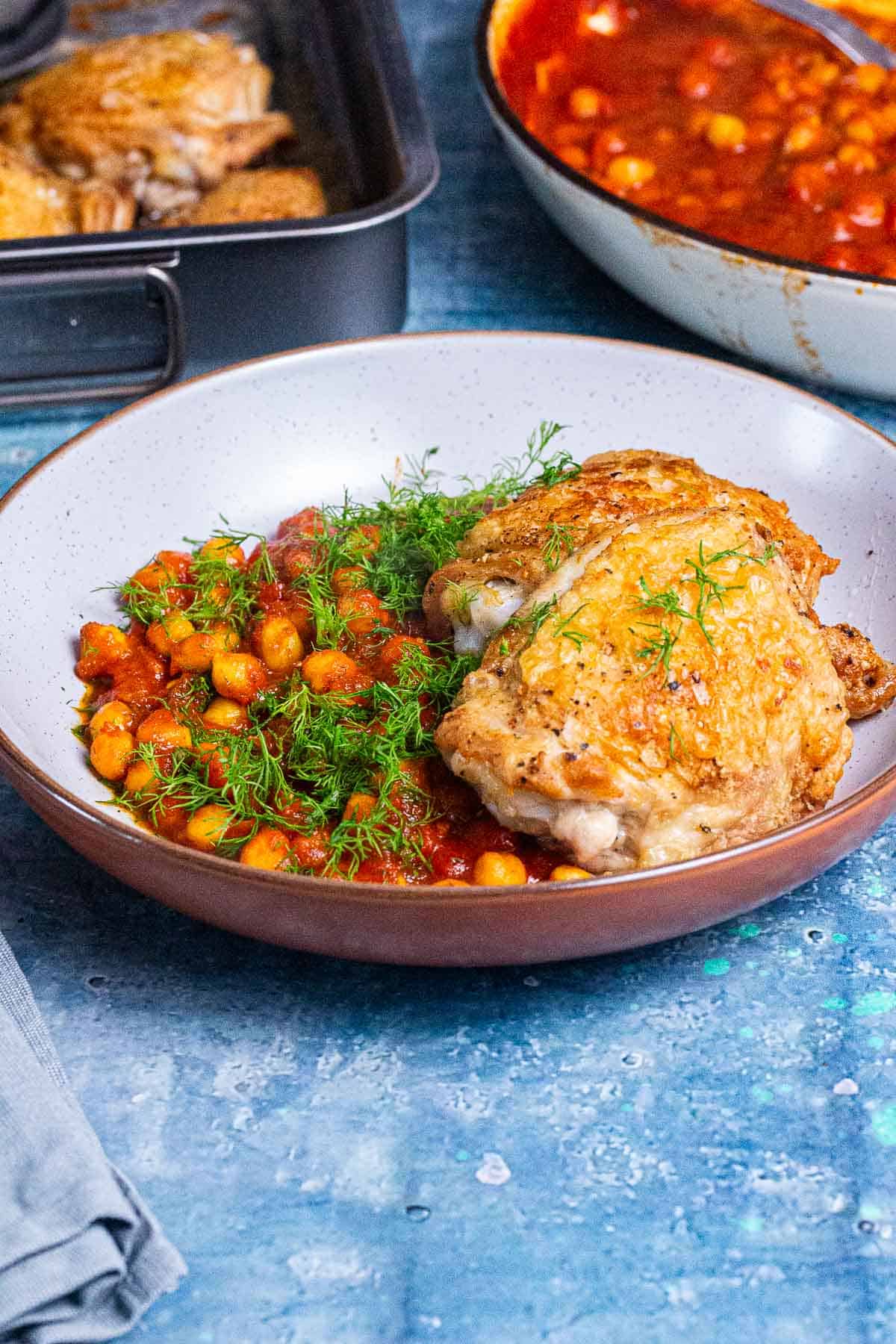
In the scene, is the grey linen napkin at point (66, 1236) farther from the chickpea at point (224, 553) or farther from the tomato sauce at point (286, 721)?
the chickpea at point (224, 553)

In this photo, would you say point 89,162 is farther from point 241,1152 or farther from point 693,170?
point 241,1152

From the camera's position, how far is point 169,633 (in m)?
3.26

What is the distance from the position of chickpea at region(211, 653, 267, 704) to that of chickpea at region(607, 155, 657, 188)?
2452mm

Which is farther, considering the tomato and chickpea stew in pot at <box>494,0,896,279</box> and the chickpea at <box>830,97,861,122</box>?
the chickpea at <box>830,97,861,122</box>

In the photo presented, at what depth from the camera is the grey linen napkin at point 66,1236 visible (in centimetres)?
218

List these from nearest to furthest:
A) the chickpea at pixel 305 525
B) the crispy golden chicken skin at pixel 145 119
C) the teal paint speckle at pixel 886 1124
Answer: the teal paint speckle at pixel 886 1124, the chickpea at pixel 305 525, the crispy golden chicken skin at pixel 145 119

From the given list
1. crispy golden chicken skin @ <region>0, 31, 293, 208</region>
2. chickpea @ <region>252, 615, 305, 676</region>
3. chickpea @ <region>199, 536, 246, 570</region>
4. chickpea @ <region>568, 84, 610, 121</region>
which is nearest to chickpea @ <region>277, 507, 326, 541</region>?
chickpea @ <region>199, 536, 246, 570</region>

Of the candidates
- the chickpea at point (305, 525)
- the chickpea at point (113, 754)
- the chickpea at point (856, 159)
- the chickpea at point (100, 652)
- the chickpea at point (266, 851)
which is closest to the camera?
the chickpea at point (266, 851)

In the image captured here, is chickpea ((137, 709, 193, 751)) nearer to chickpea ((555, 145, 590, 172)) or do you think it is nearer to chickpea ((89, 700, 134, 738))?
chickpea ((89, 700, 134, 738))

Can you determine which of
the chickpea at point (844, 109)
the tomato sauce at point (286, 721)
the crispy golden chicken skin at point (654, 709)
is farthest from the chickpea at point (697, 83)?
the crispy golden chicken skin at point (654, 709)

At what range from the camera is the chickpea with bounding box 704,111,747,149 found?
486cm

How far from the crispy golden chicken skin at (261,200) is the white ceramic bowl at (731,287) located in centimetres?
65

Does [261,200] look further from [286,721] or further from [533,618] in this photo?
[533,618]

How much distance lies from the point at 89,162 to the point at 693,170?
6.72 feet
